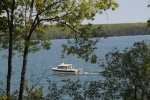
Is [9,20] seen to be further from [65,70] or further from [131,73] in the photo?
[65,70]

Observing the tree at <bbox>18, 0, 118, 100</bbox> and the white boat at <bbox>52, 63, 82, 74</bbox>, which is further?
the white boat at <bbox>52, 63, 82, 74</bbox>

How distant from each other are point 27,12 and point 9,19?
108cm

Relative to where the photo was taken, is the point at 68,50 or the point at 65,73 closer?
the point at 68,50

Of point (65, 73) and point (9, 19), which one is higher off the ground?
point (9, 19)

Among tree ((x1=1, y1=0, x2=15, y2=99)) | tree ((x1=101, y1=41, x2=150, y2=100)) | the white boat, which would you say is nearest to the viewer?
tree ((x1=1, y1=0, x2=15, y2=99))

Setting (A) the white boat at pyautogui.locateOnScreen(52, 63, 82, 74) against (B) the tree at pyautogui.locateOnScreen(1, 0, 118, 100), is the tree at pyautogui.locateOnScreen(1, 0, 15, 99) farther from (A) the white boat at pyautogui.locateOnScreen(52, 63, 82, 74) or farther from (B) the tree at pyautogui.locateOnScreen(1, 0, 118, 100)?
(A) the white boat at pyautogui.locateOnScreen(52, 63, 82, 74)

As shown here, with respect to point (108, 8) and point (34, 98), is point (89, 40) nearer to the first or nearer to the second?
point (108, 8)

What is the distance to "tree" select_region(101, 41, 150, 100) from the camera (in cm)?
1670

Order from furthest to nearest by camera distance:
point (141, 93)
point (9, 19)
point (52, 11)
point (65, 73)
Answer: point (65, 73) → point (141, 93) → point (52, 11) → point (9, 19)

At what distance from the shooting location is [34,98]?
14930mm

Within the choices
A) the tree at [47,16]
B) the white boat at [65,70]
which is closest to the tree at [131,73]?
the tree at [47,16]

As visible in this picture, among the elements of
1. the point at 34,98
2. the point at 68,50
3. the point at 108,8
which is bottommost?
the point at 34,98

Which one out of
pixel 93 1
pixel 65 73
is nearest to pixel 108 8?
pixel 93 1

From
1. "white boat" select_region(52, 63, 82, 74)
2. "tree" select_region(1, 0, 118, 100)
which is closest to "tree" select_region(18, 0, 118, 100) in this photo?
"tree" select_region(1, 0, 118, 100)
